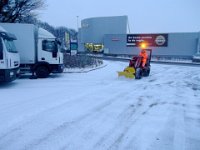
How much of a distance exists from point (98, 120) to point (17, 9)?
2446cm

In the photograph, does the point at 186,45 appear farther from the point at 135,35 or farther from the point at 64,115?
the point at 64,115

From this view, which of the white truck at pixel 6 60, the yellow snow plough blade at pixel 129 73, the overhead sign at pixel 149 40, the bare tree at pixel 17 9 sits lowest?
the yellow snow plough blade at pixel 129 73

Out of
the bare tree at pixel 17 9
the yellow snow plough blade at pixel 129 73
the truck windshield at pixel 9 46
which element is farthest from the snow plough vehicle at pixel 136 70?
the bare tree at pixel 17 9

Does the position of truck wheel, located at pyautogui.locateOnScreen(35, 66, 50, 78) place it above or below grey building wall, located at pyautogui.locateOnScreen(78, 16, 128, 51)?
below

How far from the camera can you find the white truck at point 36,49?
1548 centimetres

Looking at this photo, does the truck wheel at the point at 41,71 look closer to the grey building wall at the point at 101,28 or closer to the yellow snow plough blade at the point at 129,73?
the yellow snow plough blade at the point at 129,73

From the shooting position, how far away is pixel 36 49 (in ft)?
52.4

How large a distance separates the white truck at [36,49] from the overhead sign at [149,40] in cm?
2880

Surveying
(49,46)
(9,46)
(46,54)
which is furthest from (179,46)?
(9,46)

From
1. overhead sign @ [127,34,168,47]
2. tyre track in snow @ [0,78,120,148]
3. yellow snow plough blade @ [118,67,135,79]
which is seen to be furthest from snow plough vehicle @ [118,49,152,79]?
overhead sign @ [127,34,168,47]

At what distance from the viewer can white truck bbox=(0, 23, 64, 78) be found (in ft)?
50.8

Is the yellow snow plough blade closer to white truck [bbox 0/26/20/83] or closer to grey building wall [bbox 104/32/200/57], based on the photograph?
white truck [bbox 0/26/20/83]

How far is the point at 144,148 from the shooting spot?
17.1ft

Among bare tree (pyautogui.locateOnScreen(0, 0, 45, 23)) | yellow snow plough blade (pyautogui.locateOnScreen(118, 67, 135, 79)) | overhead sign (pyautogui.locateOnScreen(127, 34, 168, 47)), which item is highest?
bare tree (pyautogui.locateOnScreen(0, 0, 45, 23))
